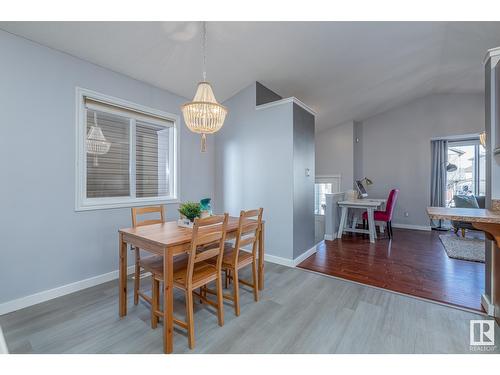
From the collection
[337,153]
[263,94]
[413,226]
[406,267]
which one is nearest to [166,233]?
[263,94]

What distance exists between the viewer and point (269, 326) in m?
1.84

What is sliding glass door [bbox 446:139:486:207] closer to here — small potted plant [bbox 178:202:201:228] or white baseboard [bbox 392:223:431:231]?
white baseboard [bbox 392:223:431:231]

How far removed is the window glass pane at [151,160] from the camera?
10.2 feet

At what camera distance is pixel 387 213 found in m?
4.43

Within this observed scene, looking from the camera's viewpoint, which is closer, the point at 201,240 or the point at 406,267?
the point at 201,240

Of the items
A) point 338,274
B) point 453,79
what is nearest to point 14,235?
point 338,274

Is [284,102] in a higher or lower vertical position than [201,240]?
higher

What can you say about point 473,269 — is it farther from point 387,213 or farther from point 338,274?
point 338,274

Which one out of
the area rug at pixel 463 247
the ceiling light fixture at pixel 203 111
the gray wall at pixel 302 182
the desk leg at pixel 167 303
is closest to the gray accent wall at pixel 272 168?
the gray wall at pixel 302 182

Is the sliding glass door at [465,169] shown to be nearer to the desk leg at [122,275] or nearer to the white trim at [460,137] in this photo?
the white trim at [460,137]

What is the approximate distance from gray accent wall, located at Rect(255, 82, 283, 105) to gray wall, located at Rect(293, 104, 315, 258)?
0.65m

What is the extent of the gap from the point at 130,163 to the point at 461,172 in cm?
712

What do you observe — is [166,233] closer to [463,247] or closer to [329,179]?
[463,247]

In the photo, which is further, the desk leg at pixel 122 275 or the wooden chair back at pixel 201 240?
the desk leg at pixel 122 275
